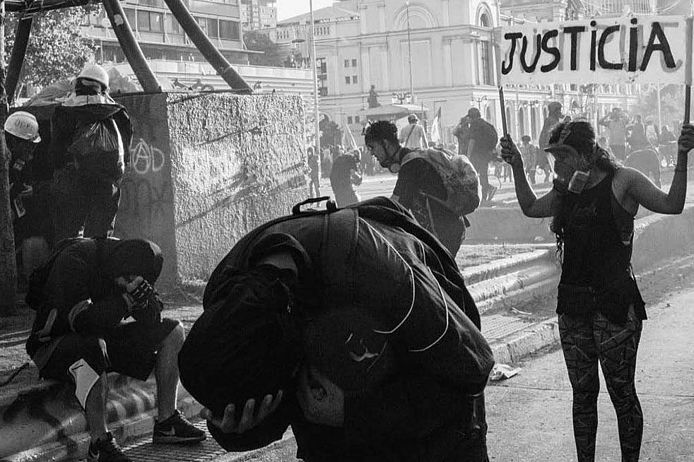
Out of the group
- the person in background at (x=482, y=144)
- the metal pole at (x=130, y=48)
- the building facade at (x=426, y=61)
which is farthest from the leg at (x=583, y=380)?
the building facade at (x=426, y=61)

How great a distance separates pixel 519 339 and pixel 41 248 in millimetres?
3997

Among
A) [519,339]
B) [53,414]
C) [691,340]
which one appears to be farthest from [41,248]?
[691,340]

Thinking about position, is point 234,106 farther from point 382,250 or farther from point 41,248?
point 382,250

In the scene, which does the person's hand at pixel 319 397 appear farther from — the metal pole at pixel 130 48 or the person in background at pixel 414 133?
the person in background at pixel 414 133

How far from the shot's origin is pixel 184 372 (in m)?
2.39

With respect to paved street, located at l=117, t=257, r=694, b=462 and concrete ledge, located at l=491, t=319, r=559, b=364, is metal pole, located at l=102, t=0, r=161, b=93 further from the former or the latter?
paved street, located at l=117, t=257, r=694, b=462

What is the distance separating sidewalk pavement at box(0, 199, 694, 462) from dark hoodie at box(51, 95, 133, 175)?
138cm

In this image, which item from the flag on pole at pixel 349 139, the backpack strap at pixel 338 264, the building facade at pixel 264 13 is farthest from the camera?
the building facade at pixel 264 13

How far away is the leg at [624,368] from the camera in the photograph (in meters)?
4.86

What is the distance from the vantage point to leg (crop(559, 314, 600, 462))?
16.2ft

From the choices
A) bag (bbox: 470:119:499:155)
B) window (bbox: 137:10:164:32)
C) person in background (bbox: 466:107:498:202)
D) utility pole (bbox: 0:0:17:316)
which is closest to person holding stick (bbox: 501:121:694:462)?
utility pole (bbox: 0:0:17:316)

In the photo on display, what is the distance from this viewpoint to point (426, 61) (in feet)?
256

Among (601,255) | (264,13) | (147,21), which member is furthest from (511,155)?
(264,13)

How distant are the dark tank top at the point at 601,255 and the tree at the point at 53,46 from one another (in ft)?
73.9
